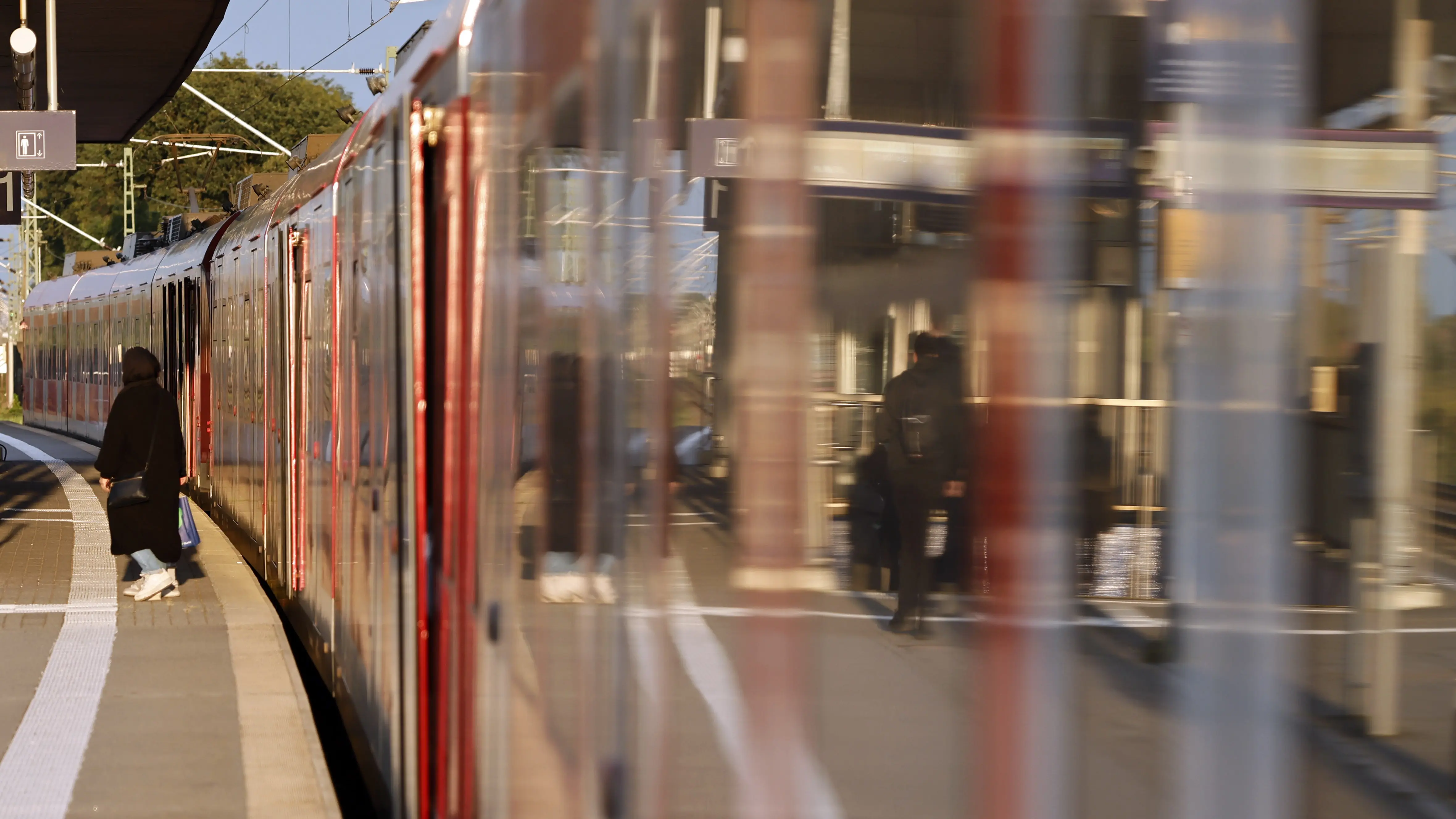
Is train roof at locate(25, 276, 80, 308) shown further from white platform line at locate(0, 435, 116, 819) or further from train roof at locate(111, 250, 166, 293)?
white platform line at locate(0, 435, 116, 819)

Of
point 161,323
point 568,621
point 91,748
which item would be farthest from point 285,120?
point 568,621

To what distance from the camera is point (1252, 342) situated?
1.31m

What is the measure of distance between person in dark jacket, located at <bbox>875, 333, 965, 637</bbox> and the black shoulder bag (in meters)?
10.8

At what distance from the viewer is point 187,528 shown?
490 inches

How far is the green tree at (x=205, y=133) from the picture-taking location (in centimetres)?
7175

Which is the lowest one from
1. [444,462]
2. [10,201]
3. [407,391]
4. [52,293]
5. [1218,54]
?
[444,462]

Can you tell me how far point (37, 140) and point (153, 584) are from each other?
5.83 metres

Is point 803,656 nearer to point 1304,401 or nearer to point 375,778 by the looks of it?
point 1304,401

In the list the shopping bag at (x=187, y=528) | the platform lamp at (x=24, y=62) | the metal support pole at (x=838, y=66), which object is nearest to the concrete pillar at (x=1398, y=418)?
the metal support pole at (x=838, y=66)

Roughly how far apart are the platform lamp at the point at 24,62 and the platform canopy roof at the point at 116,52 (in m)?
0.50

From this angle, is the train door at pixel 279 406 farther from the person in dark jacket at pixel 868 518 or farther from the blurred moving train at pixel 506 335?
the person in dark jacket at pixel 868 518

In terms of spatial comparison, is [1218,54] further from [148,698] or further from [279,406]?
[279,406]

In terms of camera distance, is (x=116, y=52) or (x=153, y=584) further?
(x=116, y=52)

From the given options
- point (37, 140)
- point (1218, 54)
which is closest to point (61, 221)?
point (37, 140)
